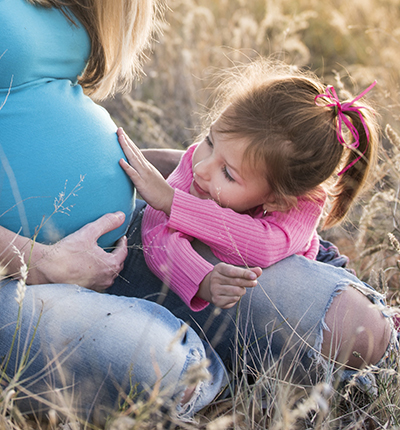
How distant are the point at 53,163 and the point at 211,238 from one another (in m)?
0.63

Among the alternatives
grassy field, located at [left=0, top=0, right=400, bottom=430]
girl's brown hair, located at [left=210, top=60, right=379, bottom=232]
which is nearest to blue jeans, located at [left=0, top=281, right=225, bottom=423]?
grassy field, located at [left=0, top=0, right=400, bottom=430]

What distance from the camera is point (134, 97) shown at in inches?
179

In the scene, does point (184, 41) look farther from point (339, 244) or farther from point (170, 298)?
point (170, 298)

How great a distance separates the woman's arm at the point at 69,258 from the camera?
1.52m

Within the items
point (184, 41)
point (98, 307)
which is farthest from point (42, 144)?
point (184, 41)

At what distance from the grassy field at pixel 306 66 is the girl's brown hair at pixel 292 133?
0.70 ft

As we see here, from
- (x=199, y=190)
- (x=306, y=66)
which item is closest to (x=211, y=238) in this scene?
(x=199, y=190)

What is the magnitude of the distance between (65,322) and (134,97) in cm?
345

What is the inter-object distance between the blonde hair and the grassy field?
1.11 feet

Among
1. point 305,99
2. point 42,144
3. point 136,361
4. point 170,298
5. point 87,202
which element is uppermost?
point 305,99

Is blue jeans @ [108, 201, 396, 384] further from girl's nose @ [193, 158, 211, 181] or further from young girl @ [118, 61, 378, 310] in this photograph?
girl's nose @ [193, 158, 211, 181]

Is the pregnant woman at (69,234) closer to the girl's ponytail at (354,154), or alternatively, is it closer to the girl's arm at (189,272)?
the girl's arm at (189,272)

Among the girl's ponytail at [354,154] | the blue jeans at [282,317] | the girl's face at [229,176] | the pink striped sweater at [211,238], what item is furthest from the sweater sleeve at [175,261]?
the girl's ponytail at [354,154]

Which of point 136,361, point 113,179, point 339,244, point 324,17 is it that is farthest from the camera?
point 324,17
